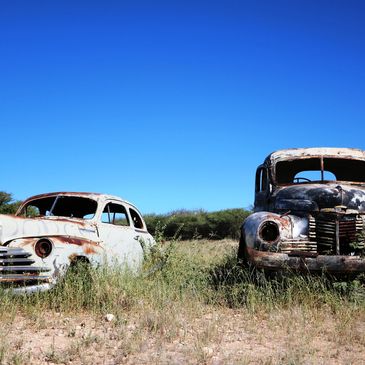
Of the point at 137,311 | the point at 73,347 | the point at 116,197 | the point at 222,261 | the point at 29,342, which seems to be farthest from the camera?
the point at 222,261

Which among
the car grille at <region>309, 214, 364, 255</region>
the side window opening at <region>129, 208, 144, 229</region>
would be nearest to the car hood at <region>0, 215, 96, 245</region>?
the side window opening at <region>129, 208, 144, 229</region>

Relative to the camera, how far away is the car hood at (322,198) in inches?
269

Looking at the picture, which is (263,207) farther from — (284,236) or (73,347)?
(73,347)

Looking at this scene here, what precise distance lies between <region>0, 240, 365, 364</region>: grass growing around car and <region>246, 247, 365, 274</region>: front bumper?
20 centimetres

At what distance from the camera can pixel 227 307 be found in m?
6.03

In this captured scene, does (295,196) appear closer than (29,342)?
No

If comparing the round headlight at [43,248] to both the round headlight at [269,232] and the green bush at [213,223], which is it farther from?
the green bush at [213,223]

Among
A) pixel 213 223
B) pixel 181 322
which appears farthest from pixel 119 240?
pixel 213 223

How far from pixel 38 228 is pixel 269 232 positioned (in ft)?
10.1

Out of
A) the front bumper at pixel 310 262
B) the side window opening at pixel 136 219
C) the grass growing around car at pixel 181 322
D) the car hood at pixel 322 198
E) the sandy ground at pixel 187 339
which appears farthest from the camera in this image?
the side window opening at pixel 136 219

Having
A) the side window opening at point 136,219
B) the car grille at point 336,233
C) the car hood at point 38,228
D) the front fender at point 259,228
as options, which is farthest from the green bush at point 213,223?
the car hood at point 38,228

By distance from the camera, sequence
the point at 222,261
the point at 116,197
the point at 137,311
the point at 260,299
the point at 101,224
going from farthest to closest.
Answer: the point at 222,261, the point at 116,197, the point at 101,224, the point at 260,299, the point at 137,311

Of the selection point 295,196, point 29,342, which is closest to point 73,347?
point 29,342

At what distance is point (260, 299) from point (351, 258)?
1.28 meters
